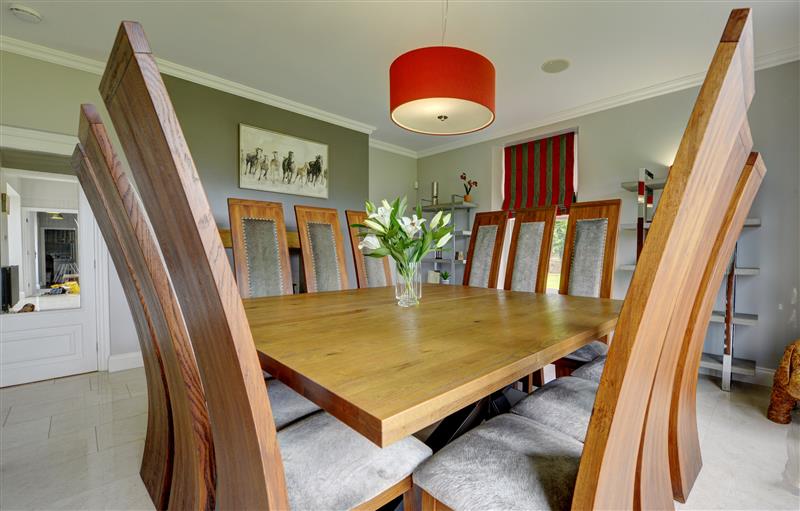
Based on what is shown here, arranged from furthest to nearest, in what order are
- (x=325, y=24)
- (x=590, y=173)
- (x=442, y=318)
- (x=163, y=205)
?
1. (x=590, y=173)
2. (x=325, y=24)
3. (x=442, y=318)
4. (x=163, y=205)

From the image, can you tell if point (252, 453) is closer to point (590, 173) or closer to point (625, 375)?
point (625, 375)

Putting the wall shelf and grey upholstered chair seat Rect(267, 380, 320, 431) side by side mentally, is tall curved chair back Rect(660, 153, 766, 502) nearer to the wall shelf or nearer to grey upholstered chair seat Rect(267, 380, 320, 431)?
grey upholstered chair seat Rect(267, 380, 320, 431)

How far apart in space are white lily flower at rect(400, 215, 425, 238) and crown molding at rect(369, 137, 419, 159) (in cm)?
394

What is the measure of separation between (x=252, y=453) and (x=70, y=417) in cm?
248

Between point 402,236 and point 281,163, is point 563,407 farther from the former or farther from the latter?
point 281,163

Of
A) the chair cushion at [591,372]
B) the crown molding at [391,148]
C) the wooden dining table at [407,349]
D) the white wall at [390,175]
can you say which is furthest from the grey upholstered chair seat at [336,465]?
the crown molding at [391,148]

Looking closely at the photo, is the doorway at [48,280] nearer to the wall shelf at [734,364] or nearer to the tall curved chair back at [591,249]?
the tall curved chair back at [591,249]

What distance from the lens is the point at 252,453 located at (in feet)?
2.09

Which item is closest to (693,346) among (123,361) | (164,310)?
(164,310)

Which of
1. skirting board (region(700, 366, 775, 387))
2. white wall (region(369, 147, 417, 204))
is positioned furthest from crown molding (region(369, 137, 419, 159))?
skirting board (region(700, 366, 775, 387))

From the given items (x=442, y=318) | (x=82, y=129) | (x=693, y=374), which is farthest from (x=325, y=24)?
(x=693, y=374)

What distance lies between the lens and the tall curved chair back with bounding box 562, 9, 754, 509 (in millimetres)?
555

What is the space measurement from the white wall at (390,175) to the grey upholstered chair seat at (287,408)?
13.6 feet

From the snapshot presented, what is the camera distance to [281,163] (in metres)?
3.88
